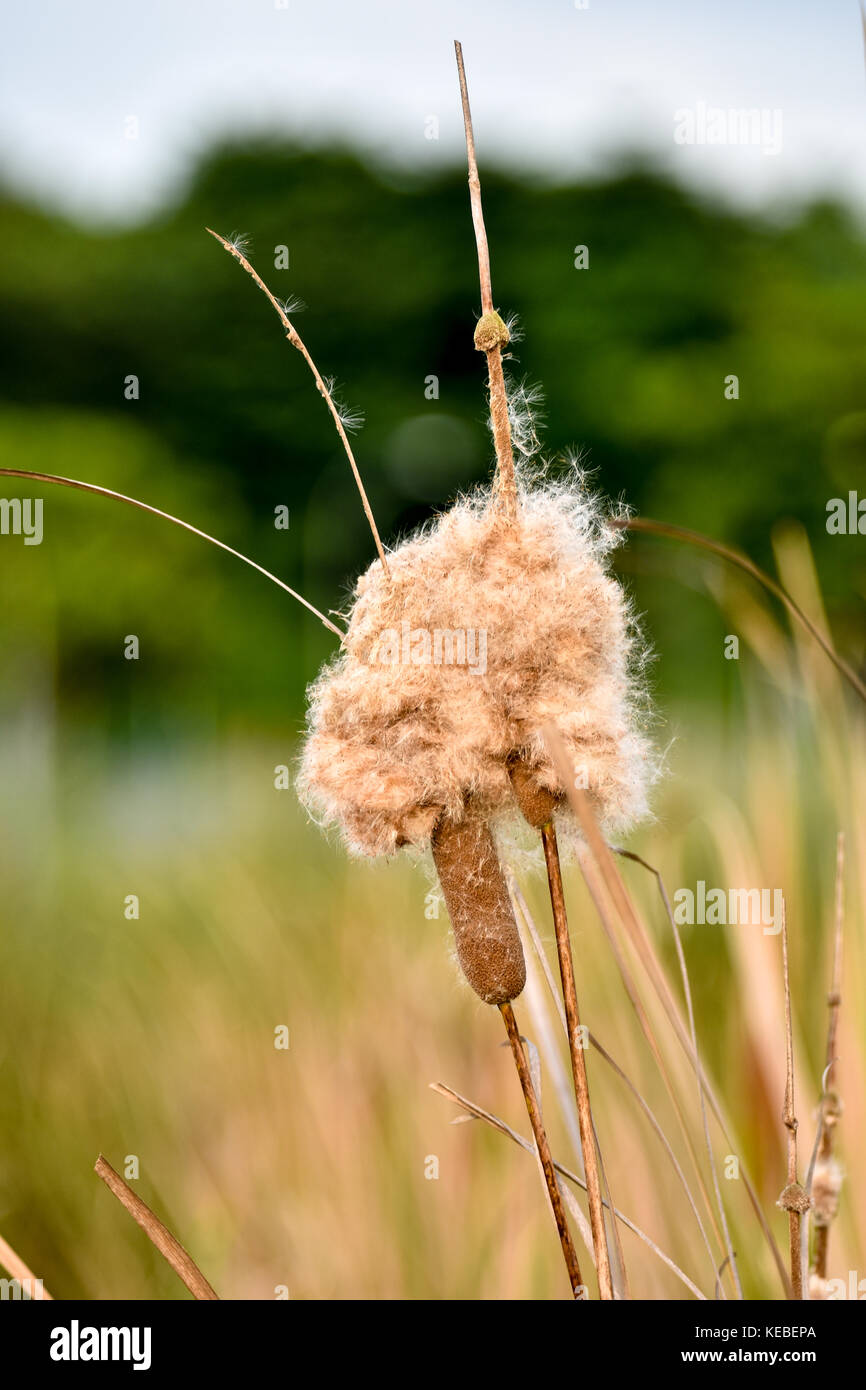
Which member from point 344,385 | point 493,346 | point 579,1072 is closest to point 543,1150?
point 579,1072

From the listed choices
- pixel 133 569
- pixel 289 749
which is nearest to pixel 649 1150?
pixel 289 749

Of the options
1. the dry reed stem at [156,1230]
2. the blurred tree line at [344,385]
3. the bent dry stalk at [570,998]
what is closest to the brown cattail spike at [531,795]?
the bent dry stalk at [570,998]

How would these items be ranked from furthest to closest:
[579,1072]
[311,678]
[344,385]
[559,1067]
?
[344,385], [311,678], [559,1067], [579,1072]

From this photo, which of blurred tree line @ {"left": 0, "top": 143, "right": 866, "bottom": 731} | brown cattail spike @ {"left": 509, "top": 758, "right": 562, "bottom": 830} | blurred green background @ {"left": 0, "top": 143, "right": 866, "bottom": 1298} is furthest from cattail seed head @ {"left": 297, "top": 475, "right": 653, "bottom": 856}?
blurred tree line @ {"left": 0, "top": 143, "right": 866, "bottom": 731}

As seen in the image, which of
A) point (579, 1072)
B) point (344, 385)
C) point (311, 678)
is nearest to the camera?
point (579, 1072)

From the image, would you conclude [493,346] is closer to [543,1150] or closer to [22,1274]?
[543,1150]

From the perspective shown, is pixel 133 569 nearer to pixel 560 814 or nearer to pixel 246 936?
pixel 246 936

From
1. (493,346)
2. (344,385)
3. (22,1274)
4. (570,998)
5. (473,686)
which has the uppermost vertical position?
(344,385)
